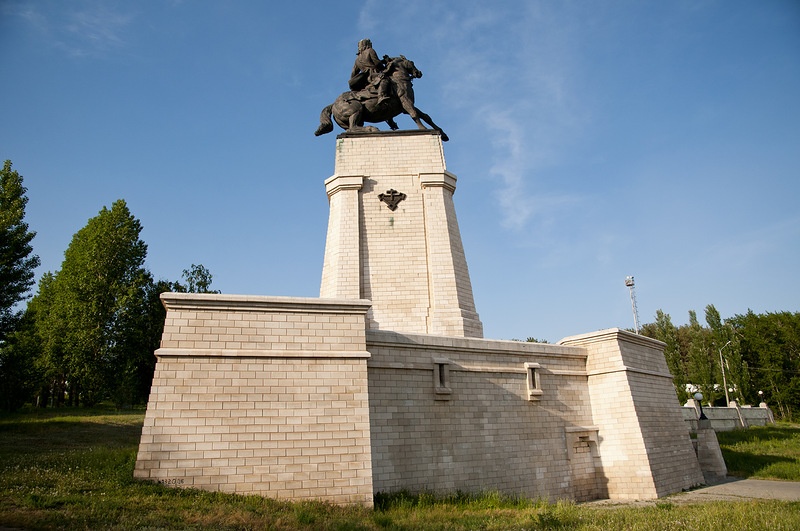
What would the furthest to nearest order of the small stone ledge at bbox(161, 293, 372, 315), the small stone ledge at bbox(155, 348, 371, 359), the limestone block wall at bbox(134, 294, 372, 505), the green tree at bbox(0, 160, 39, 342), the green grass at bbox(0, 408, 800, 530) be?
the green tree at bbox(0, 160, 39, 342) → the small stone ledge at bbox(161, 293, 372, 315) → the small stone ledge at bbox(155, 348, 371, 359) → the limestone block wall at bbox(134, 294, 372, 505) → the green grass at bbox(0, 408, 800, 530)

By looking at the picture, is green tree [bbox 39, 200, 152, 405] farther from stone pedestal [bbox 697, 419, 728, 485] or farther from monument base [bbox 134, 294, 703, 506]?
stone pedestal [bbox 697, 419, 728, 485]

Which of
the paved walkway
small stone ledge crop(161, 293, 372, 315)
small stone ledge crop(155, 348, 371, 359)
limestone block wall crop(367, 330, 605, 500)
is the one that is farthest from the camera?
the paved walkway

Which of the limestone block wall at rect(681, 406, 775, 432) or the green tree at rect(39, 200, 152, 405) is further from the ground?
the green tree at rect(39, 200, 152, 405)

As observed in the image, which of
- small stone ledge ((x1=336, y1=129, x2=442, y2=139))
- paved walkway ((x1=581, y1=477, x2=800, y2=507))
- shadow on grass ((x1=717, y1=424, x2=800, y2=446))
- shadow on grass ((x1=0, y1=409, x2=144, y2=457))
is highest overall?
small stone ledge ((x1=336, y1=129, x2=442, y2=139))

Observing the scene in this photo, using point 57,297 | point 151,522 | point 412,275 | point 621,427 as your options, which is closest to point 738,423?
point 621,427

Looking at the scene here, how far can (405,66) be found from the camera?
18672 millimetres

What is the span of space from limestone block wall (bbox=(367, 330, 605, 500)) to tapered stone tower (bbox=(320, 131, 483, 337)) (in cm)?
161

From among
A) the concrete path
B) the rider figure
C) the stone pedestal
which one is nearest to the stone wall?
the stone pedestal

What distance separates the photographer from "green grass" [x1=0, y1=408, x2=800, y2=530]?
7.41 meters

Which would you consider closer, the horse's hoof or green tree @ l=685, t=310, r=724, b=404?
the horse's hoof

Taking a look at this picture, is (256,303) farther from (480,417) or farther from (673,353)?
(673,353)

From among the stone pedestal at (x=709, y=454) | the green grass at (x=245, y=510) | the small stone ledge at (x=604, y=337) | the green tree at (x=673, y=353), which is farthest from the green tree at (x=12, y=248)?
the green tree at (x=673, y=353)

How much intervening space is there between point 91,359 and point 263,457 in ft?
75.4

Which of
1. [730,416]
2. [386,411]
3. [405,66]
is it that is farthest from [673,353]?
[386,411]
